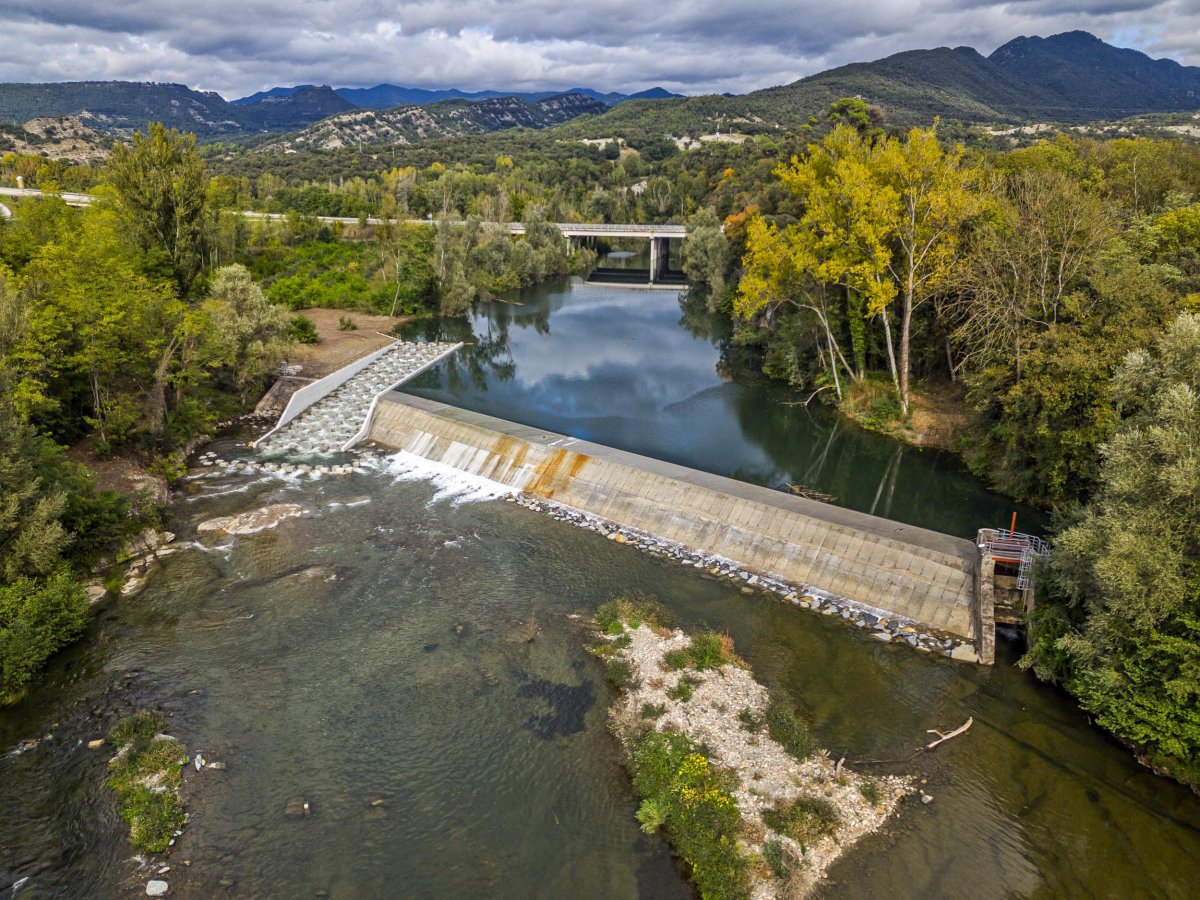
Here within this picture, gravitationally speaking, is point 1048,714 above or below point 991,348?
below

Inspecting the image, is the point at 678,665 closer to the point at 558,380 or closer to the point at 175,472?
the point at 175,472

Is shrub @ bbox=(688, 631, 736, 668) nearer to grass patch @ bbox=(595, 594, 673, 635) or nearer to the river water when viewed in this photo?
the river water

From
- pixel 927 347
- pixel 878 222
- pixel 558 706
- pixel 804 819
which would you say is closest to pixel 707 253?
pixel 927 347

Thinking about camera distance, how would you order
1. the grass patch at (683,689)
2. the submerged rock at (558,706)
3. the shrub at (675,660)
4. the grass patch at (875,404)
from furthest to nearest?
the grass patch at (875,404), the shrub at (675,660), the grass patch at (683,689), the submerged rock at (558,706)

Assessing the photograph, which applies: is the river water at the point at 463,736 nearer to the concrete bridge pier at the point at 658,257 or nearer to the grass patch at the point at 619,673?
the grass patch at the point at 619,673

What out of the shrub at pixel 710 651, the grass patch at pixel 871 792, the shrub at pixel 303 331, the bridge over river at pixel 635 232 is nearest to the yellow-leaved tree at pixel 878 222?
the shrub at pixel 710 651

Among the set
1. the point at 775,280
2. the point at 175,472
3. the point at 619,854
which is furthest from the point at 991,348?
the point at 175,472
